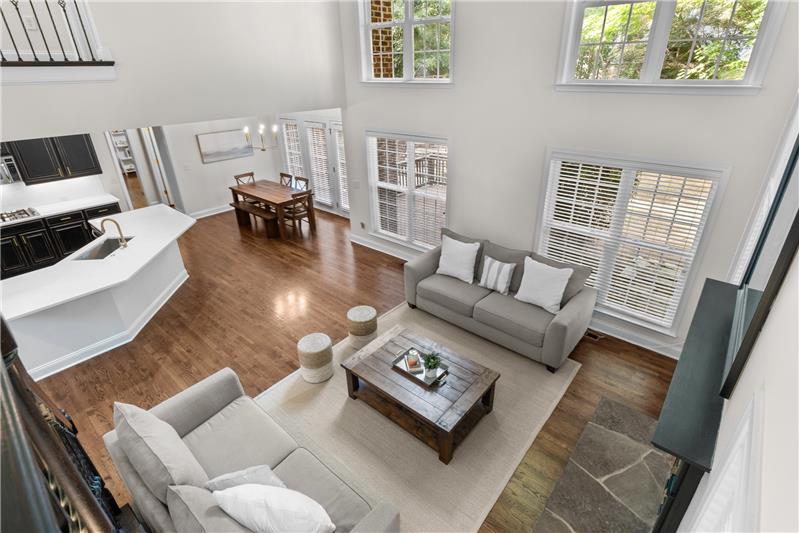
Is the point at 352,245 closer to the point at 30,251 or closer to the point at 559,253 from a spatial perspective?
the point at 559,253

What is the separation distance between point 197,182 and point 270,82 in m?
4.69

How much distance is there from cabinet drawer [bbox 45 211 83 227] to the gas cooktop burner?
8.1 inches

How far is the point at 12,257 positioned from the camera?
6461mm

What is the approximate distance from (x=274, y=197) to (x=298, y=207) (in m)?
0.50

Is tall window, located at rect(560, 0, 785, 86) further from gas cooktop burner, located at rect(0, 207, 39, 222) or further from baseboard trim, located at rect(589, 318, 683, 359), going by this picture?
gas cooktop burner, located at rect(0, 207, 39, 222)

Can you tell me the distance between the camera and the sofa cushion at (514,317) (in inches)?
167

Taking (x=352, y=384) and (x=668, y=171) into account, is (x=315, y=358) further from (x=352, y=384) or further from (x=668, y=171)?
(x=668, y=171)

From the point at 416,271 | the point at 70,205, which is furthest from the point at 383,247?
the point at 70,205

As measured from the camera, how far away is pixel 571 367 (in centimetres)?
433

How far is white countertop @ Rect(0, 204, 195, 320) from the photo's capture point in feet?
13.3

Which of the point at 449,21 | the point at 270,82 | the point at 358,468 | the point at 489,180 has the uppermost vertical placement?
the point at 449,21

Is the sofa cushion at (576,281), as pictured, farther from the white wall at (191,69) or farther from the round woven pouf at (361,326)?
the white wall at (191,69)

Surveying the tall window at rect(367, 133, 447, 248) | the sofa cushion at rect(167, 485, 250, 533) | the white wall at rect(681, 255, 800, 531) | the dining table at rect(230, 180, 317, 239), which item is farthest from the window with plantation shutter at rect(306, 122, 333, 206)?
the white wall at rect(681, 255, 800, 531)

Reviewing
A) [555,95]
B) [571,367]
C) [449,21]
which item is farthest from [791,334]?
[449,21]
